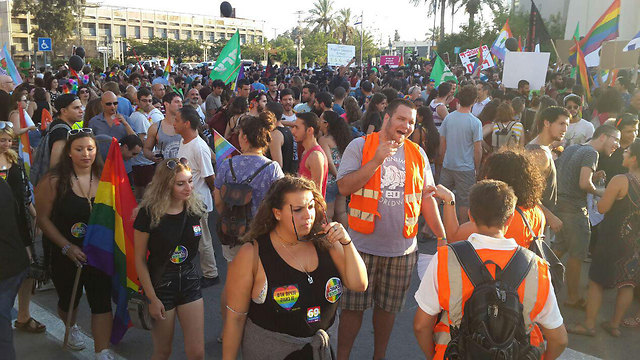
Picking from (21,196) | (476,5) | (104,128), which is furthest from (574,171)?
(476,5)

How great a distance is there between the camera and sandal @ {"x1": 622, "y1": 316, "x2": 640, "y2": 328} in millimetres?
5082

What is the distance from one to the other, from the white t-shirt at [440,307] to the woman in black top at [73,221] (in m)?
2.69

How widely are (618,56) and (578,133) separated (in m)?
3.90

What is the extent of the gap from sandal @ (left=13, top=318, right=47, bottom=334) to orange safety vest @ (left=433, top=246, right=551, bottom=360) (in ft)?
12.8

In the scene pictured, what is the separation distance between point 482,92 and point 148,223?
8149 mm

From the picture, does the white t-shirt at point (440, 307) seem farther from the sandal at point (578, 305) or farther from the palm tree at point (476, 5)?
the palm tree at point (476, 5)

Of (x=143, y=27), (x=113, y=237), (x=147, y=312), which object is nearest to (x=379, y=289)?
(x=147, y=312)

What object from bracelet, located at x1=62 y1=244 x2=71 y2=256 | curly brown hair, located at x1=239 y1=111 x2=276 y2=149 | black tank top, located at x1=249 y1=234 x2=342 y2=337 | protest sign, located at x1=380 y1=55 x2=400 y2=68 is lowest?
bracelet, located at x1=62 y1=244 x2=71 y2=256

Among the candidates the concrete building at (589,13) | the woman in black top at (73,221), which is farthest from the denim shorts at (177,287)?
the concrete building at (589,13)

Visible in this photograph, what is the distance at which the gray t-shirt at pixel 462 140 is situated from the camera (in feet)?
23.4

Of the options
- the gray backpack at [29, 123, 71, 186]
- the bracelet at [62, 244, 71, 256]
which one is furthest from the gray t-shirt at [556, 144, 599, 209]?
the gray backpack at [29, 123, 71, 186]

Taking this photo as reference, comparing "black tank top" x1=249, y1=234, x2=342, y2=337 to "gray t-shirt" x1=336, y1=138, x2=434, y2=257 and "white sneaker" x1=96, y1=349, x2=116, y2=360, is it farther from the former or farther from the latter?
"white sneaker" x1=96, y1=349, x2=116, y2=360

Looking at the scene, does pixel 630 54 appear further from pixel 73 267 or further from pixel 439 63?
pixel 73 267

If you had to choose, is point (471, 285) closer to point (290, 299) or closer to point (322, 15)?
point (290, 299)
